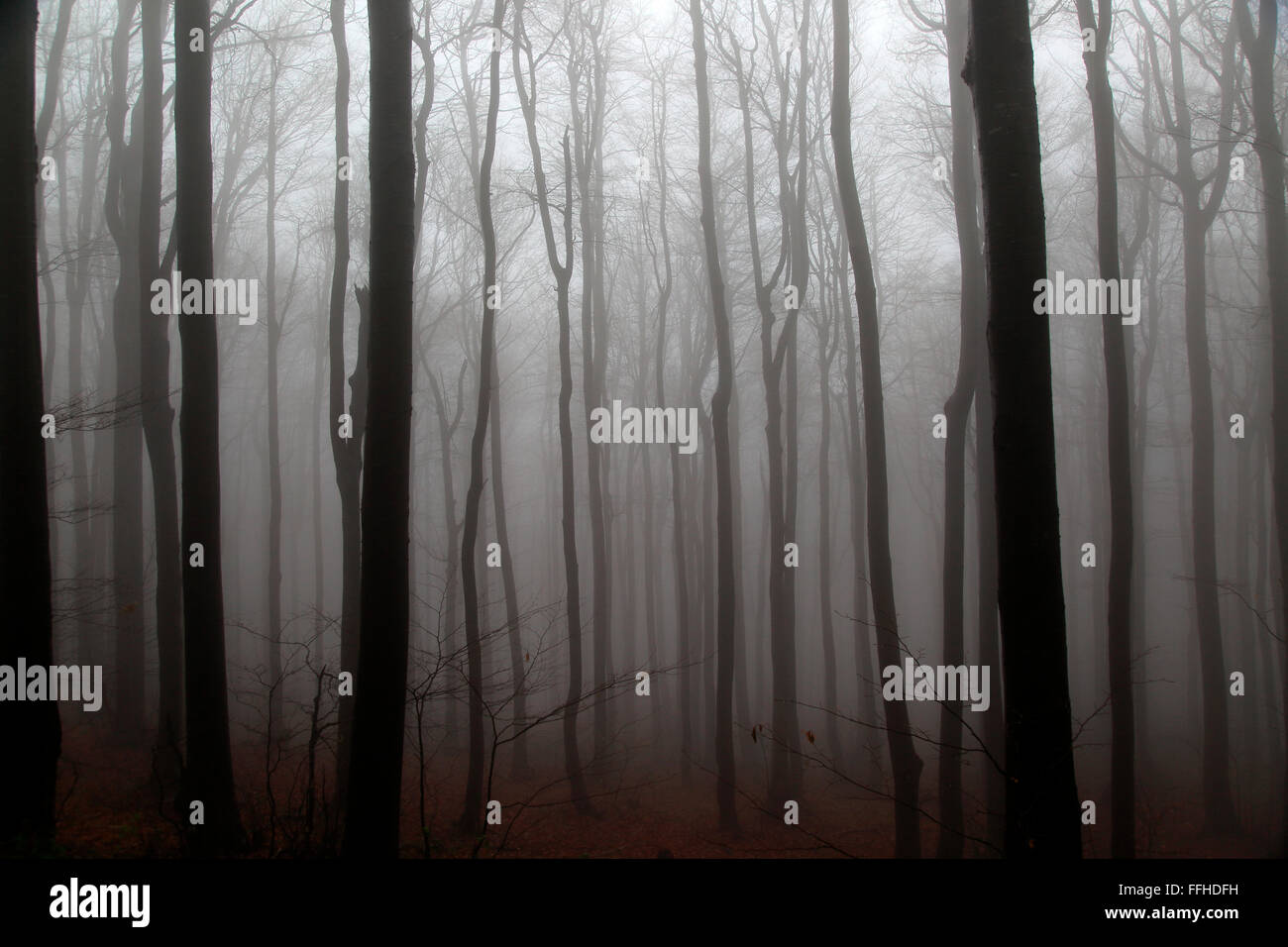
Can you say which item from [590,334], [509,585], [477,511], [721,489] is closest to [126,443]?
[509,585]

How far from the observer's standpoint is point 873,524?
7.13m

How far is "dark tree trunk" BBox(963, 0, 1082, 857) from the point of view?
3547 millimetres

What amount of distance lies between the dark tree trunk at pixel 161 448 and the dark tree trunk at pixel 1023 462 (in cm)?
810

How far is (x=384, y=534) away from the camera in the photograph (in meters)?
4.26

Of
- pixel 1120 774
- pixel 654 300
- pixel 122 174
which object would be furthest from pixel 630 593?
pixel 122 174

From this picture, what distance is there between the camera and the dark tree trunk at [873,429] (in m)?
6.66

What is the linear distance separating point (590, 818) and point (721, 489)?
4713mm

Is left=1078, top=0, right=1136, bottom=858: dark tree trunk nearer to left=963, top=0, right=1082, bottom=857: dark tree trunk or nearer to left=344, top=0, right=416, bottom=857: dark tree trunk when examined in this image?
left=963, top=0, right=1082, bottom=857: dark tree trunk

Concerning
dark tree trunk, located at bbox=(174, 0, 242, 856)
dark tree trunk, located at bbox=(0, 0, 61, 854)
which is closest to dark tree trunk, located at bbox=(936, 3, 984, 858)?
dark tree trunk, located at bbox=(174, 0, 242, 856)

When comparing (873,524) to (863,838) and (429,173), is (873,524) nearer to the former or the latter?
(863,838)

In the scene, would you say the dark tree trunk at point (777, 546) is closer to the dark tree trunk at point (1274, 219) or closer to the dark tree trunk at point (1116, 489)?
the dark tree trunk at point (1116, 489)

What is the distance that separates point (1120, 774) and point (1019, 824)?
424 centimetres

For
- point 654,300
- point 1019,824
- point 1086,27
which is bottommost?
point 1019,824

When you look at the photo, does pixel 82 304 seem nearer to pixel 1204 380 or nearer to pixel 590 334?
pixel 590 334
